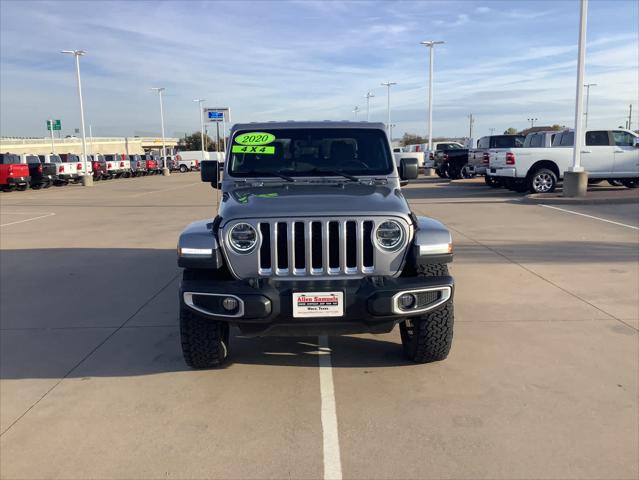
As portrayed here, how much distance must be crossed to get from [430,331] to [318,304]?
1.00 m

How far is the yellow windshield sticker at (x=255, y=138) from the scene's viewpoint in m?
5.47

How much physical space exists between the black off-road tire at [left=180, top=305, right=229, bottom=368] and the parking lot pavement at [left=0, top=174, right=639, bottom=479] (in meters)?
0.14

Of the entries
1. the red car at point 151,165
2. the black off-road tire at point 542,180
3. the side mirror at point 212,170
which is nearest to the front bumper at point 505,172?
the black off-road tire at point 542,180

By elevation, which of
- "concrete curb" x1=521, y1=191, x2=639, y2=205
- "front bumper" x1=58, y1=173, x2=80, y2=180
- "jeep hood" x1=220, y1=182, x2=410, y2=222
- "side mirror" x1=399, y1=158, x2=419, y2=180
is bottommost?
"concrete curb" x1=521, y1=191, x2=639, y2=205

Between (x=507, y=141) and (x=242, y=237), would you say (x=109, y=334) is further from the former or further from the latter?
(x=507, y=141)

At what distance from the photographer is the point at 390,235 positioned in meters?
4.07

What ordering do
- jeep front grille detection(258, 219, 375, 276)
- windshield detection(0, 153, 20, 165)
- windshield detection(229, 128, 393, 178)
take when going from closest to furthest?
jeep front grille detection(258, 219, 375, 276)
windshield detection(229, 128, 393, 178)
windshield detection(0, 153, 20, 165)

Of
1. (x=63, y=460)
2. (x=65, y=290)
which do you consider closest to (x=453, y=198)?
(x=65, y=290)

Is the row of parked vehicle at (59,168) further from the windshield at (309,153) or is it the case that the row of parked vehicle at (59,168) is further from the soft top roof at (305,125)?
the windshield at (309,153)

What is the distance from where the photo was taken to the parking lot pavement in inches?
127

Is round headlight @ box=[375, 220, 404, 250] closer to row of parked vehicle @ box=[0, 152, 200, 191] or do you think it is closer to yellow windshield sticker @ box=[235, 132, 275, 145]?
yellow windshield sticker @ box=[235, 132, 275, 145]

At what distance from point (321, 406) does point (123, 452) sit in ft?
4.19

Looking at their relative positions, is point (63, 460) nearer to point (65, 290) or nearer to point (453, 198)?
point (65, 290)

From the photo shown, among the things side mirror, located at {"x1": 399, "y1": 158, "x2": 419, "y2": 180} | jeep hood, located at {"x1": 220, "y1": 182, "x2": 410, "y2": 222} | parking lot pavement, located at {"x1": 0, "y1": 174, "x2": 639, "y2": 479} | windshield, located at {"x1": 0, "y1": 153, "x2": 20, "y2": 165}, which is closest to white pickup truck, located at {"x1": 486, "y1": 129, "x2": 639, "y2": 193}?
parking lot pavement, located at {"x1": 0, "y1": 174, "x2": 639, "y2": 479}
